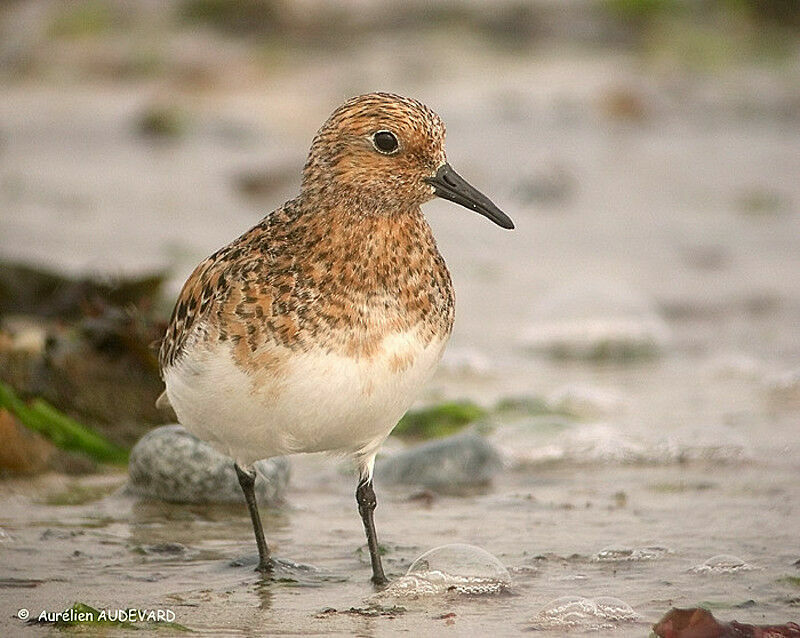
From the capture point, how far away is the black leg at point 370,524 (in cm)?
450

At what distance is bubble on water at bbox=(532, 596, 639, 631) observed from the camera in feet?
13.2

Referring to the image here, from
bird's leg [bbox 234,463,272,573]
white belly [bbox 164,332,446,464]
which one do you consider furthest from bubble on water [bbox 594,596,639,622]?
bird's leg [bbox 234,463,272,573]

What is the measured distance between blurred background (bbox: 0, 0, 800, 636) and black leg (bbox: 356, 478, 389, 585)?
1.24 metres

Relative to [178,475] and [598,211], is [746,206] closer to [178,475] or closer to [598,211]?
[598,211]

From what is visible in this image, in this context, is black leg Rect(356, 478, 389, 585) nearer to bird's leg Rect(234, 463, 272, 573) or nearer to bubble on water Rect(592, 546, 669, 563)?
bird's leg Rect(234, 463, 272, 573)

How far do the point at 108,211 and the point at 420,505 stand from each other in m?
6.05

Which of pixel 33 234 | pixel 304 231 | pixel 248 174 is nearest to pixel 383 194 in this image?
pixel 304 231

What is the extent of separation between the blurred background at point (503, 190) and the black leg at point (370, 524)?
4.07 ft

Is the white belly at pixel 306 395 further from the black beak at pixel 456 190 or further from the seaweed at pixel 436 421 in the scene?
the seaweed at pixel 436 421

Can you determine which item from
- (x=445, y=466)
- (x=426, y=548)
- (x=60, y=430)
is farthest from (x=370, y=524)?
(x=60, y=430)

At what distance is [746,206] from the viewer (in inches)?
436

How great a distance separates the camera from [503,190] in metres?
11.6

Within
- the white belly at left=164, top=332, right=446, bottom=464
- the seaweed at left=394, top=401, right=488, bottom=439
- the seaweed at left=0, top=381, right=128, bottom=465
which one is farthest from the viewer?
the seaweed at left=394, top=401, right=488, bottom=439

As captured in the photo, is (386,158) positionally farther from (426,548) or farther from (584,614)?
(584,614)
